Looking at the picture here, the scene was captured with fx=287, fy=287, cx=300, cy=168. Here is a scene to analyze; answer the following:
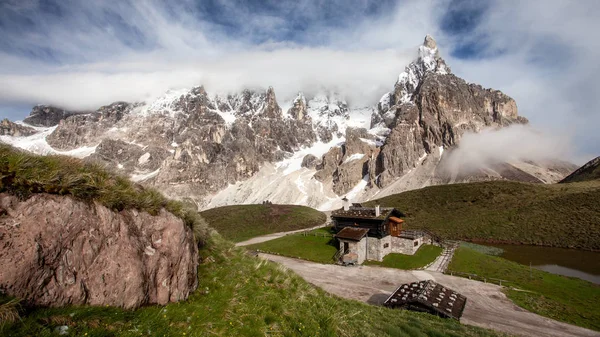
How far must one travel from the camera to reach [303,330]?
7.41m

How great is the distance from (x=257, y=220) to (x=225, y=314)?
237 ft

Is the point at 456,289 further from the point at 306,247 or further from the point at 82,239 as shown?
the point at 82,239

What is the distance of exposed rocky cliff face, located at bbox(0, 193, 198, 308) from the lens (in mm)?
4516

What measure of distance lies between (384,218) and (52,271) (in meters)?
41.4

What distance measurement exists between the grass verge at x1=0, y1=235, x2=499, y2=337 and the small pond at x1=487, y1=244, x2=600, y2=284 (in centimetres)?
4747

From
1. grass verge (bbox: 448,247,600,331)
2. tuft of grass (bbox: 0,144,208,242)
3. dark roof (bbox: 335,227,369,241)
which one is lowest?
grass verge (bbox: 448,247,600,331)

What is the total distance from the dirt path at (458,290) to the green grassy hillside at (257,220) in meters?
29.1

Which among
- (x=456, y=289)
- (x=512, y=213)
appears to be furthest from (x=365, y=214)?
(x=512, y=213)

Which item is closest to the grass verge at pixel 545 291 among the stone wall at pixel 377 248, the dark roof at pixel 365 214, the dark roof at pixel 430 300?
the stone wall at pixel 377 248

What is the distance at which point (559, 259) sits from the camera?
49.3 meters

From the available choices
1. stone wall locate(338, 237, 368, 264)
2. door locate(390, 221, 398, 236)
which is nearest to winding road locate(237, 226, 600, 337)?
stone wall locate(338, 237, 368, 264)

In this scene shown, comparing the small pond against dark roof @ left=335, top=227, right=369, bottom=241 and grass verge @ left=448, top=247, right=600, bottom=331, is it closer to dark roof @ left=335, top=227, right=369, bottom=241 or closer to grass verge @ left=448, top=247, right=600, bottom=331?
grass verge @ left=448, top=247, right=600, bottom=331

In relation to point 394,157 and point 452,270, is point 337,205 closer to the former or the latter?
point 394,157

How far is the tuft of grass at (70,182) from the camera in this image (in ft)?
16.5
